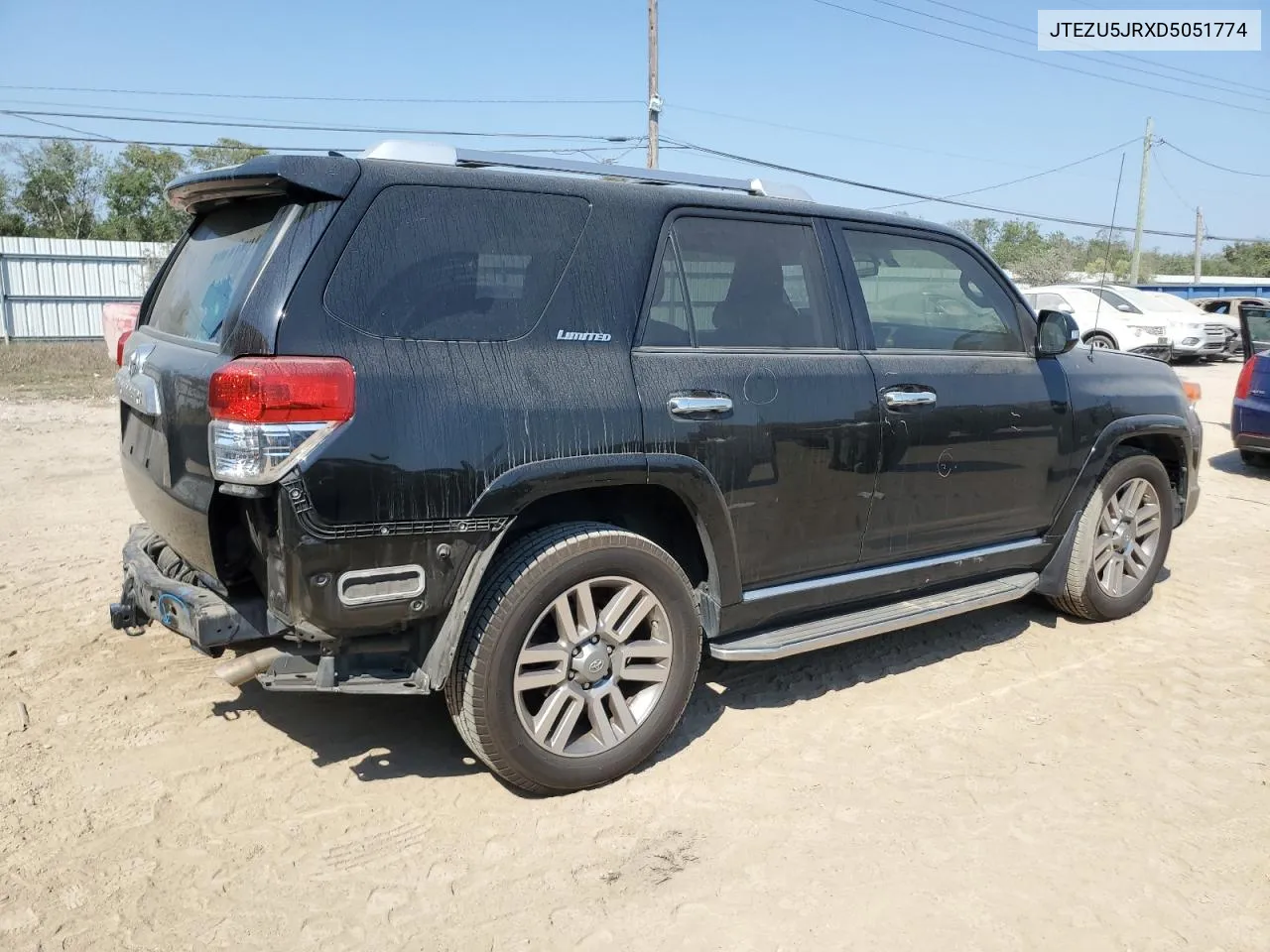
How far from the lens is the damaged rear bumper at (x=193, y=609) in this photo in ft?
9.78

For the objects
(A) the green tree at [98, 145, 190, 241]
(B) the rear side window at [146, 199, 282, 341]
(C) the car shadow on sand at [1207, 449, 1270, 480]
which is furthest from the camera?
(A) the green tree at [98, 145, 190, 241]

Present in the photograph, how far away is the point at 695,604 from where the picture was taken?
11.7ft

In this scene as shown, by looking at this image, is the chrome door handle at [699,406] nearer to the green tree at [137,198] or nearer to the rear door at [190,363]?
the rear door at [190,363]

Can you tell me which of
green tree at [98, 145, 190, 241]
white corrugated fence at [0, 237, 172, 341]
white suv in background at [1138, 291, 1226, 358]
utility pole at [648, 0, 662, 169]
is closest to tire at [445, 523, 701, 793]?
white suv in background at [1138, 291, 1226, 358]

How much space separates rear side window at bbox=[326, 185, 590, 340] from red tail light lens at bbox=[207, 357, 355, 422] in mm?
187

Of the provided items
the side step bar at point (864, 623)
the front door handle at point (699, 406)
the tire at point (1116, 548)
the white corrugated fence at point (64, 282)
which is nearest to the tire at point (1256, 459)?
the tire at point (1116, 548)

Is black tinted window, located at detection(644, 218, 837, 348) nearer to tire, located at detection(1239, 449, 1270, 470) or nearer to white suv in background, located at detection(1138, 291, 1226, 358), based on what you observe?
tire, located at detection(1239, 449, 1270, 470)

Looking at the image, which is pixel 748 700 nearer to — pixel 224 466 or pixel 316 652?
pixel 316 652

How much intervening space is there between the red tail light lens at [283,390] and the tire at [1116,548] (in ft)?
11.9

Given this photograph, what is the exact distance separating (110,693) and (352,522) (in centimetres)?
189

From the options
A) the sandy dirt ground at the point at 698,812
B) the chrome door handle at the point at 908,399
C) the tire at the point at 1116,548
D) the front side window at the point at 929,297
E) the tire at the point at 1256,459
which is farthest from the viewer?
the tire at the point at 1256,459

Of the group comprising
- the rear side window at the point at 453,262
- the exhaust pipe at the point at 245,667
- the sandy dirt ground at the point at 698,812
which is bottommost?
the sandy dirt ground at the point at 698,812

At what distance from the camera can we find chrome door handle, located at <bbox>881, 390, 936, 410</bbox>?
3939 mm

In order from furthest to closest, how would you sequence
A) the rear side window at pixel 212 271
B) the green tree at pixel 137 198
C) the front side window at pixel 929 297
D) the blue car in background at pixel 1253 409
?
the green tree at pixel 137 198 < the blue car in background at pixel 1253 409 < the front side window at pixel 929 297 < the rear side window at pixel 212 271
